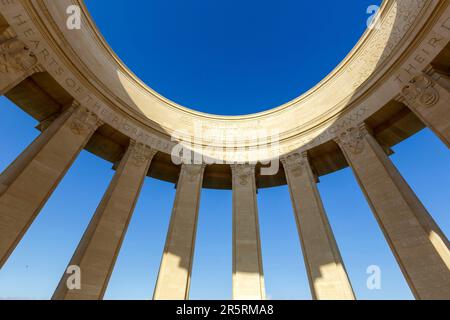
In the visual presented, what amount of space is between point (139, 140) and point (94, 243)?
27.3 feet

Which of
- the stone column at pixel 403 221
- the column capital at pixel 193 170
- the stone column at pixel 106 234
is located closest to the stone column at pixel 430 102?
the stone column at pixel 403 221

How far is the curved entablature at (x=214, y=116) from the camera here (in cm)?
1424

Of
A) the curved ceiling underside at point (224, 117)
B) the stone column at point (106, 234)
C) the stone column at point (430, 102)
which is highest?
the curved ceiling underside at point (224, 117)

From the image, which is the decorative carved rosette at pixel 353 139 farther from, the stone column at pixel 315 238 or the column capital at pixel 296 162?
the stone column at pixel 315 238

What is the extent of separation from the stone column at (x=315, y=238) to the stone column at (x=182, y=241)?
7.10 metres

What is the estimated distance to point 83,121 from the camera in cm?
1591

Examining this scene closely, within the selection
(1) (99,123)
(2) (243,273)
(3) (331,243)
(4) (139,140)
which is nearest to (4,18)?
(1) (99,123)

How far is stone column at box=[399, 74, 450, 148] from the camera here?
1279 cm

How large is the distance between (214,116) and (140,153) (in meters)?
9.17

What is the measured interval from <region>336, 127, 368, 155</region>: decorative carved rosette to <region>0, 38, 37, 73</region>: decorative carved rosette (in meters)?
20.2

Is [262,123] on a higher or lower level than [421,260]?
higher

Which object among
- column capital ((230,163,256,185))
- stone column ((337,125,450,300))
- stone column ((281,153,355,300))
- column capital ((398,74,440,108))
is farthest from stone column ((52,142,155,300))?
column capital ((398,74,440,108))
